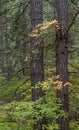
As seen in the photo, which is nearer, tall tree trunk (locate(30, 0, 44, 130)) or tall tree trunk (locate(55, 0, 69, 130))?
tall tree trunk (locate(55, 0, 69, 130))

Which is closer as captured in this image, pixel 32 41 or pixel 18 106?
pixel 18 106

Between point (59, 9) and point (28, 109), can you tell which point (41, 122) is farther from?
point (59, 9)

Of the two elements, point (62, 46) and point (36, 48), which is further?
point (36, 48)

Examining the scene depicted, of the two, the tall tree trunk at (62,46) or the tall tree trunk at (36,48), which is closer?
the tall tree trunk at (62,46)

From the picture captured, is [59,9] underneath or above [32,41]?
above

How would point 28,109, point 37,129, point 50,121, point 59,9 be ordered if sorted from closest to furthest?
1. point 28,109
2. point 59,9
3. point 37,129
4. point 50,121

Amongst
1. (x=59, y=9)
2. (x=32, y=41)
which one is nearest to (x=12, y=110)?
(x=32, y=41)

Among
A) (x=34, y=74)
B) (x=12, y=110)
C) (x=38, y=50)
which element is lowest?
(x=12, y=110)

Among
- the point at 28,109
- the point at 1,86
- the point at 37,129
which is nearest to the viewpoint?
the point at 28,109

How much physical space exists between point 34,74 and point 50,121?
1780 mm

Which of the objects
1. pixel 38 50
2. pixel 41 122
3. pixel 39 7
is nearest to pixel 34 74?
pixel 38 50

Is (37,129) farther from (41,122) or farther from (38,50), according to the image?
(38,50)

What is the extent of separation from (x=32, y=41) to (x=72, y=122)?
3.34 meters

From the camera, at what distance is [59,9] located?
8250 mm
